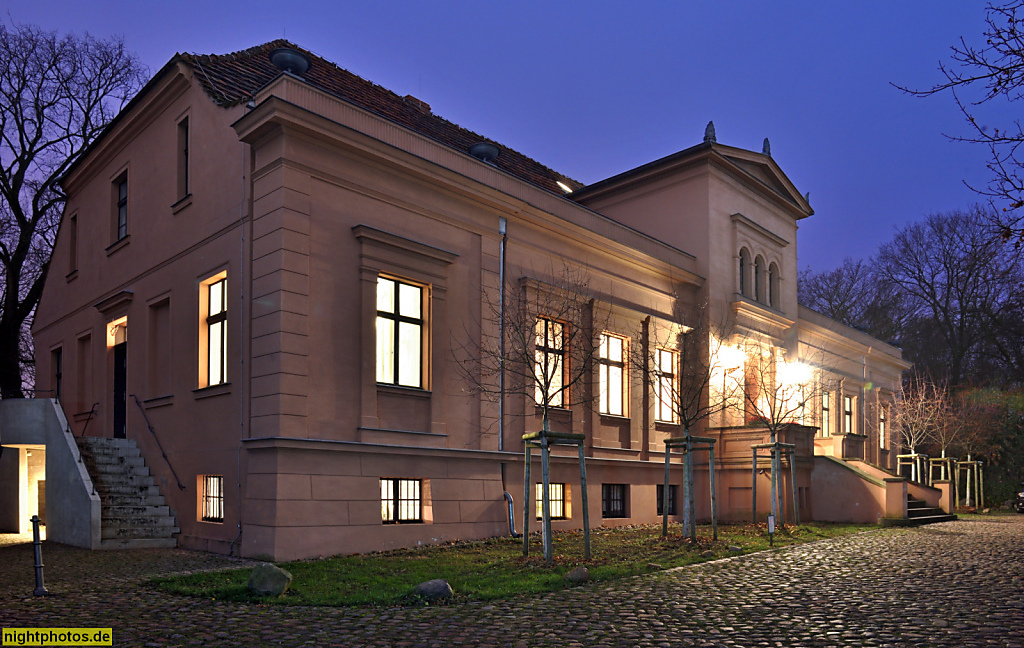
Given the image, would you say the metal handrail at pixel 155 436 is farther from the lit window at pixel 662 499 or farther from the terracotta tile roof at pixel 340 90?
Answer: the lit window at pixel 662 499

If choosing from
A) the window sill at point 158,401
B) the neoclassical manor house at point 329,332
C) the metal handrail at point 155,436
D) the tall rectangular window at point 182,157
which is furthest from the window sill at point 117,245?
the window sill at point 158,401

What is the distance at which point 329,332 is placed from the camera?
15.2 meters

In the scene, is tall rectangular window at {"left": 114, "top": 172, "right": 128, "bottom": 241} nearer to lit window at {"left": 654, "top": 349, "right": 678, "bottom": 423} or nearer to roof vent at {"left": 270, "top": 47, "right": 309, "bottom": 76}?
roof vent at {"left": 270, "top": 47, "right": 309, "bottom": 76}

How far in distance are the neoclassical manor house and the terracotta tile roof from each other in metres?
0.11

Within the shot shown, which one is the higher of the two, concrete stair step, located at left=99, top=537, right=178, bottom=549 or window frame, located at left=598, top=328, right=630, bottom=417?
window frame, located at left=598, top=328, right=630, bottom=417

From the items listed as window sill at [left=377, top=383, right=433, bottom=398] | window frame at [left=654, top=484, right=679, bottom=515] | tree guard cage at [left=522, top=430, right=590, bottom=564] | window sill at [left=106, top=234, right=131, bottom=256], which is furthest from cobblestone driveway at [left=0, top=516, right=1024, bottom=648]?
window frame at [left=654, top=484, right=679, bottom=515]

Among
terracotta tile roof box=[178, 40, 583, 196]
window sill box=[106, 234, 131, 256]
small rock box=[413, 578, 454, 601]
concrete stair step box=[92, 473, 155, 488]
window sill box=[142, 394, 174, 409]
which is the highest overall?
terracotta tile roof box=[178, 40, 583, 196]

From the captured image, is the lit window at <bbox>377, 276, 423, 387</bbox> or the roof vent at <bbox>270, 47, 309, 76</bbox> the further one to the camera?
the roof vent at <bbox>270, 47, 309, 76</bbox>

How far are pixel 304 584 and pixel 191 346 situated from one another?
7917 millimetres

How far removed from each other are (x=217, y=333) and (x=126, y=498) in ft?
12.5

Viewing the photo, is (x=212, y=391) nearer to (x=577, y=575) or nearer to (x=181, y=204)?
(x=181, y=204)

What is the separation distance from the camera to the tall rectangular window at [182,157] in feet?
60.7

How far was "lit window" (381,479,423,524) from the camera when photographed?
15828 millimetres

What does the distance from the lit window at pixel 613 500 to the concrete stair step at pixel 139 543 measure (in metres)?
9.85
